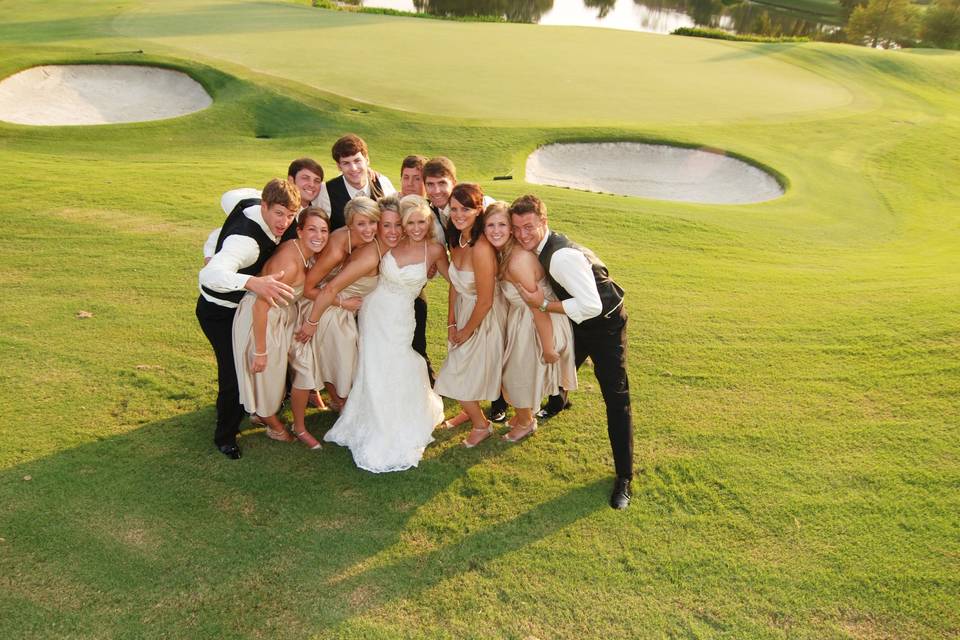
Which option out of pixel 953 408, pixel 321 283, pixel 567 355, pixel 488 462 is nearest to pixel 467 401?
pixel 488 462

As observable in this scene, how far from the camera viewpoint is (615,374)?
15.9 ft

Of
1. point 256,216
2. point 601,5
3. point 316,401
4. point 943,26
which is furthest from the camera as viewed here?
point 601,5

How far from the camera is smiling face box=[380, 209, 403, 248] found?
15.8 feet

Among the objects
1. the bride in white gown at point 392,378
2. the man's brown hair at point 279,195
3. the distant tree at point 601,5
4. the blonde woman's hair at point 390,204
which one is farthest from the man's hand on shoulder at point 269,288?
the distant tree at point 601,5

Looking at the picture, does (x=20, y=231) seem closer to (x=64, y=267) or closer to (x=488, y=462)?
(x=64, y=267)

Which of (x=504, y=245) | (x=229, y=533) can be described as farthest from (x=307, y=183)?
(x=229, y=533)

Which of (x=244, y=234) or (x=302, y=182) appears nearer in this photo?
(x=244, y=234)

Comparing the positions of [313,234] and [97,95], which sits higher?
[313,234]

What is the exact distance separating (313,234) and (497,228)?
4.62 ft

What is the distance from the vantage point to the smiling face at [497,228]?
4.59 metres

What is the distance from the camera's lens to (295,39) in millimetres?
21125

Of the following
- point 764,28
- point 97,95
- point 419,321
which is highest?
point 764,28

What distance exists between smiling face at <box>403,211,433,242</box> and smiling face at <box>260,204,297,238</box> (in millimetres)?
835

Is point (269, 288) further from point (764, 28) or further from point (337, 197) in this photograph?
point (764, 28)
